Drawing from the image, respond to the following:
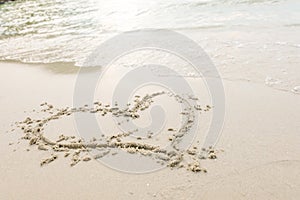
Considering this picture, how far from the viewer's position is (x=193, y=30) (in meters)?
9.27

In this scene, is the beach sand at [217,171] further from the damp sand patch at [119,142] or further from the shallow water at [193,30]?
the shallow water at [193,30]

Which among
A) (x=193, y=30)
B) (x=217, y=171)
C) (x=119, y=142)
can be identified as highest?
(x=193, y=30)

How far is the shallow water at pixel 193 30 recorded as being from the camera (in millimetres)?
6066

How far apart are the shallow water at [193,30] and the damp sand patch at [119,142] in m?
1.70

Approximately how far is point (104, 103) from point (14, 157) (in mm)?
1669

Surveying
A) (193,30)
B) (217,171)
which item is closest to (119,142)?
(217,171)

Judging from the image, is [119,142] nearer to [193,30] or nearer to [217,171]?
[217,171]

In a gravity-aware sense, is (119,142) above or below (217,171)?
above

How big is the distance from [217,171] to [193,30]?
267 inches

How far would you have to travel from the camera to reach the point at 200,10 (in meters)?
11.8

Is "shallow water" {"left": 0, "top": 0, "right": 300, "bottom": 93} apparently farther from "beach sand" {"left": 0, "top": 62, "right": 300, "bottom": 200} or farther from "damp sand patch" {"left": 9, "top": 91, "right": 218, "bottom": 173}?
"damp sand patch" {"left": 9, "top": 91, "right": 218, "bottom": 173}

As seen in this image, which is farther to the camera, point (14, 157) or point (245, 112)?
point (245, 112)

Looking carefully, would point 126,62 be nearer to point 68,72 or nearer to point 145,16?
point 68,72

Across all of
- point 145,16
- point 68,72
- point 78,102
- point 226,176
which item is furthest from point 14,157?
point 145,16
